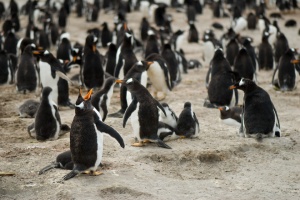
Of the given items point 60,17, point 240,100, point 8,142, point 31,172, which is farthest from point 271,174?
point 60,17

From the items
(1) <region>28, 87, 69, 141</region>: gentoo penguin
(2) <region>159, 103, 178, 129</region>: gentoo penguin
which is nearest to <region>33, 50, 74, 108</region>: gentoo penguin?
(1) <region>28, 87, 69, 141</region>: gentoo penguin

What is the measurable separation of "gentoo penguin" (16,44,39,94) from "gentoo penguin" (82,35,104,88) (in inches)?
37.5

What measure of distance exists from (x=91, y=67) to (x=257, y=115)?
438 centimetres

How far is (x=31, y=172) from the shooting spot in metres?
6.23

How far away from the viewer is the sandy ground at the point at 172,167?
5.79 metres

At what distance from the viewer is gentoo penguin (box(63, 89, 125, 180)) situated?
237 inches

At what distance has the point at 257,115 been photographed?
306 inches

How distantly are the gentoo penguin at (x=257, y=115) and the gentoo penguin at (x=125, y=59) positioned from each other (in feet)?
11.6

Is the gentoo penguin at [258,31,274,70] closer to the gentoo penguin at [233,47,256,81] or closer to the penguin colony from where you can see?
the penguin colony

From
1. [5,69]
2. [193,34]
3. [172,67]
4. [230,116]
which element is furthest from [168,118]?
[193,34]

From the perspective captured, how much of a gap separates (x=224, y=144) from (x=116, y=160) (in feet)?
4.96

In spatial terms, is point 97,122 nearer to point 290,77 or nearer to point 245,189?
point 245,189

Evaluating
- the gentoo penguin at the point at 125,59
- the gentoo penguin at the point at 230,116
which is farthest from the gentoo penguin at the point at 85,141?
the gentoo penguin at the point at 125,59

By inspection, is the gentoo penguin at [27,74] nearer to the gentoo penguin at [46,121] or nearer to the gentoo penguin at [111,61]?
the gentoo penguin at [111,61]
